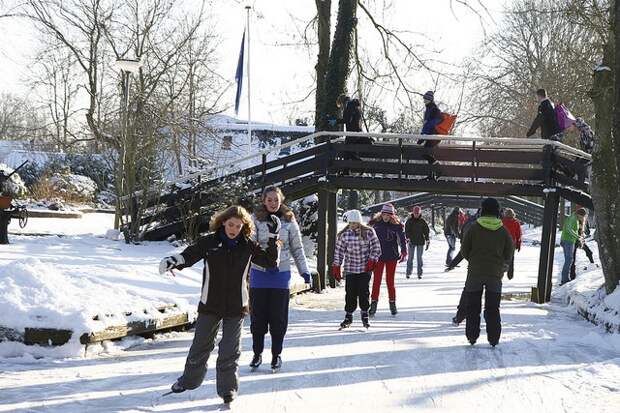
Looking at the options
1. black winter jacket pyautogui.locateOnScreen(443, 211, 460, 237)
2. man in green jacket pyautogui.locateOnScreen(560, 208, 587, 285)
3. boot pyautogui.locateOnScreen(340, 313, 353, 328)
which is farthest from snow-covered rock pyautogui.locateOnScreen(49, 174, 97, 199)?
boot pyautogui.locateOnScreen(340, 313, 353, 328)

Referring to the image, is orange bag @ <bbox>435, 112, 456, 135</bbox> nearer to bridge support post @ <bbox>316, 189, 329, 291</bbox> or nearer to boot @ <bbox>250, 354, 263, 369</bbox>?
bridge support post @ <bbox>316, 189, 329, 291</bbox>

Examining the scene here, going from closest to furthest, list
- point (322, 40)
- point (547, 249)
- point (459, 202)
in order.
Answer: point (547, 249) → point (322, 40) → point (459, 202)

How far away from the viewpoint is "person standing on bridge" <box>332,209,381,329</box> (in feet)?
31.5

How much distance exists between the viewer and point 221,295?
18.7 ft

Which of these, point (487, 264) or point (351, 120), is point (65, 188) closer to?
point (351, 120)

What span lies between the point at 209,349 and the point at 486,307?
3.94 m

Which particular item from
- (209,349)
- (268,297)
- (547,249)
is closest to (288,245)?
→ (268,297)

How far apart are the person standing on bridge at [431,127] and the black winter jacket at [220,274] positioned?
9.64 metres

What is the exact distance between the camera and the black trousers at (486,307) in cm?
844

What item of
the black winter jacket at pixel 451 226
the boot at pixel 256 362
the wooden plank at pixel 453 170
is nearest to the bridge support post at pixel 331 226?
the wooden plank at pixel 453 170

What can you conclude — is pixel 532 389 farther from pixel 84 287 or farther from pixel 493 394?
pixel 84 287

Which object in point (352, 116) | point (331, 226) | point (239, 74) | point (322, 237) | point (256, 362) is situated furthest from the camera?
point (239, 74)

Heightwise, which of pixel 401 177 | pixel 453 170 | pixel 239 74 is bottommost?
pixel 401 177

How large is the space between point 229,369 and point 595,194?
7.56m
